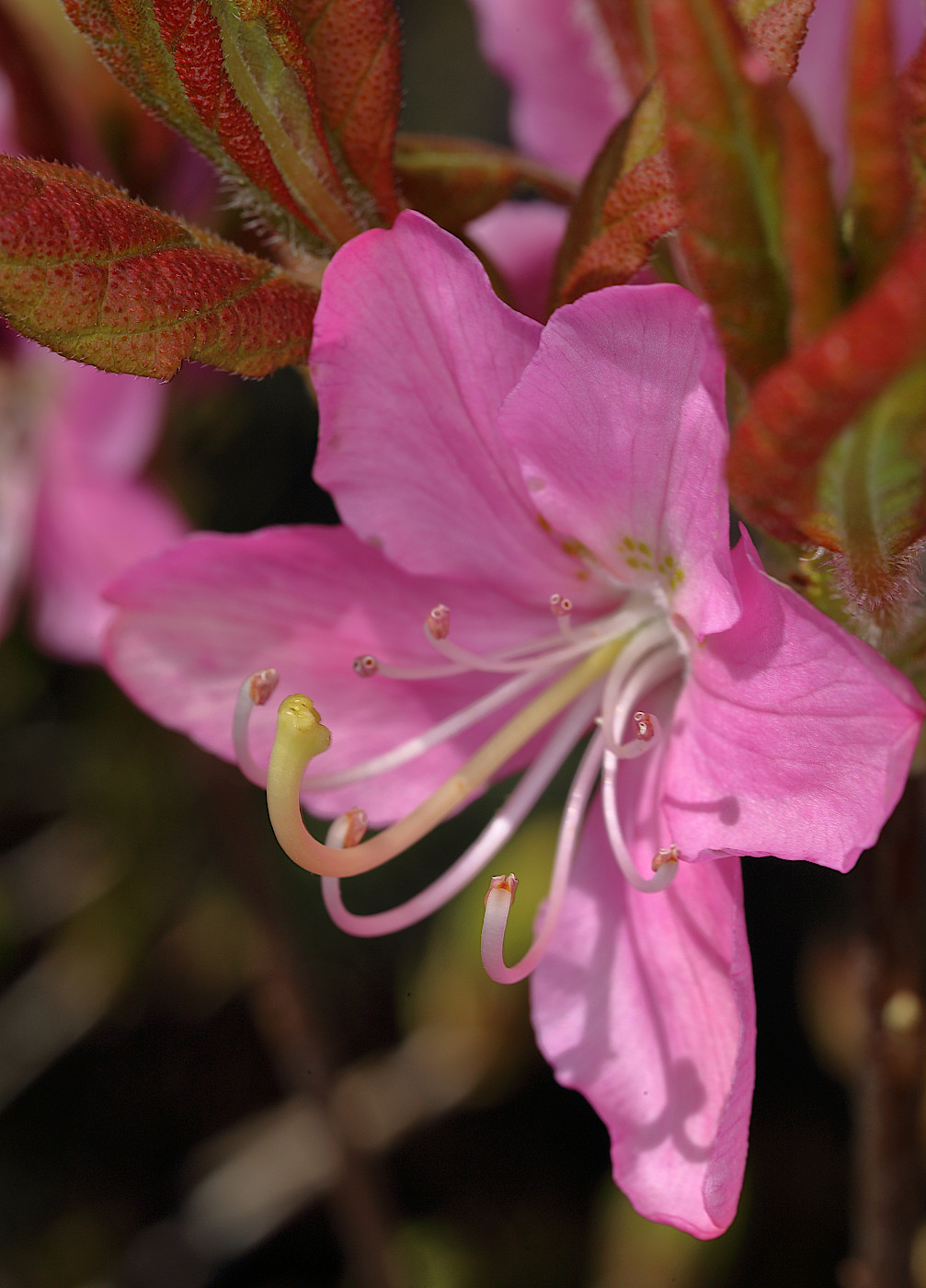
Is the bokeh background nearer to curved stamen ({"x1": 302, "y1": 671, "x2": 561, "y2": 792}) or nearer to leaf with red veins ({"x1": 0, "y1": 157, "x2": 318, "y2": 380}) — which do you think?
curved stamen ({"x1": 302, "y1": 671, "x2": 561, "y2": 792})

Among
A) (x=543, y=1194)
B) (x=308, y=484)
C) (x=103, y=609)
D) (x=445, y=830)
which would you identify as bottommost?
(x=543, y=1194)

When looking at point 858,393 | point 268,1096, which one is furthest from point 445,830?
point 858,393

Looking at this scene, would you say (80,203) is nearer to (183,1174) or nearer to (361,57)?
(361,57)

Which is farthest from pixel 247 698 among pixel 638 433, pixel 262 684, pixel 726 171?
pixel 726 171

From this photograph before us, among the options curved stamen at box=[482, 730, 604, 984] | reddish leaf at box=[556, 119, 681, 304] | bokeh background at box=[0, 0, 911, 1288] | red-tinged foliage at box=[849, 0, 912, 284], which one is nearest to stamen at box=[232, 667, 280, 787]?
curved stamen at box=[482, 730, 604, 984]

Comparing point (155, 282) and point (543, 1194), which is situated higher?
point (155, 282)

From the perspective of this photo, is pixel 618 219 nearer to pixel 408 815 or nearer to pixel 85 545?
pixel 408 815

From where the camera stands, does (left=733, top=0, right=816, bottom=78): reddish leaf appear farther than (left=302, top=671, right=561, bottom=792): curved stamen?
No

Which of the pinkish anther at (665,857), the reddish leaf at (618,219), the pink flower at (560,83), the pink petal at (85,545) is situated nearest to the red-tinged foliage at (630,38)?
the pink flower at (560,83)
